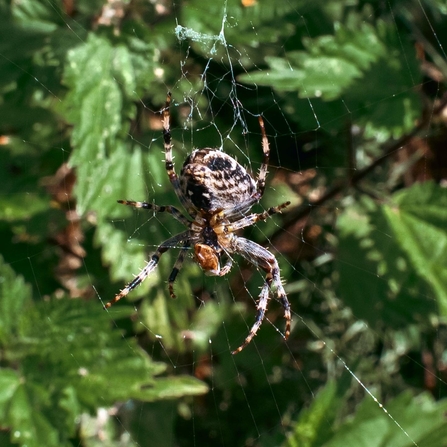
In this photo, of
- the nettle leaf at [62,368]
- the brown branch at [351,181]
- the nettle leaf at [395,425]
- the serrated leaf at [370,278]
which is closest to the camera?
the nettle leaf at [62,368]

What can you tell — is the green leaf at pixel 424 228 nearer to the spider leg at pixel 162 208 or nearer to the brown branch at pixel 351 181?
the brown branch at pixel 351 181

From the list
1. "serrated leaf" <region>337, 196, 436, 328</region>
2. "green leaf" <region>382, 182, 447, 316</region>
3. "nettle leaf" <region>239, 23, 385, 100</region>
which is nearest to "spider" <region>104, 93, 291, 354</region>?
"nettle leaf" <region>239, 23, 385, 100</region>

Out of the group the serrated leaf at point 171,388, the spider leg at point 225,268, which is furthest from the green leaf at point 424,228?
the serrated leaf at point 171,388

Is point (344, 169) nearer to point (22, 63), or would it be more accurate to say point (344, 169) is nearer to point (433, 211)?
point (433, 211)

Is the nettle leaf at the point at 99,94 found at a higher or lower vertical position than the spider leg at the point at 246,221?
higher

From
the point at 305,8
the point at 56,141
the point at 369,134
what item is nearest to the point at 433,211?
the point at 369,134

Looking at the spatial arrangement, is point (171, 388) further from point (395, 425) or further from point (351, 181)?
point (351, 181)
